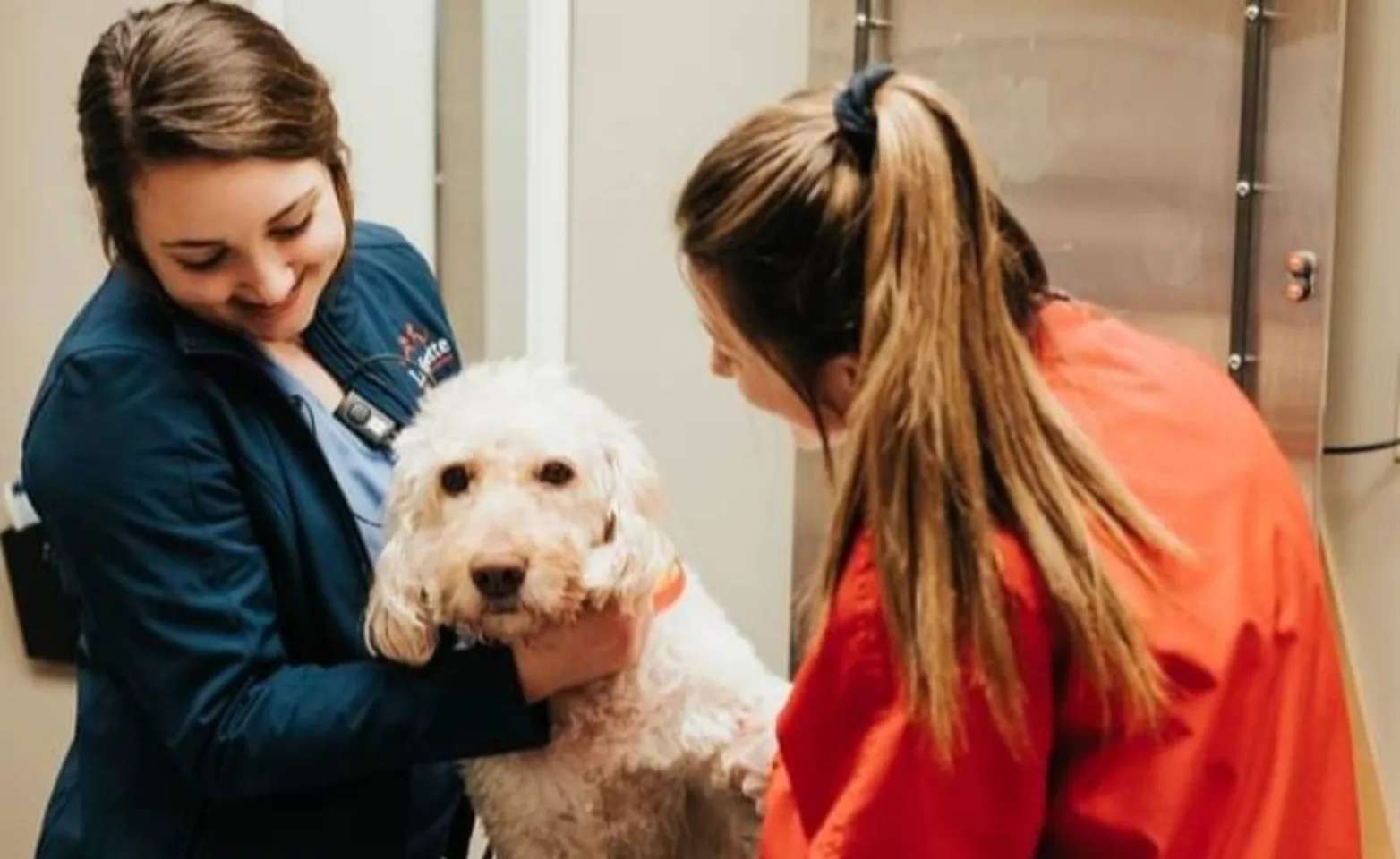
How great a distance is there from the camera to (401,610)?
1391 mm

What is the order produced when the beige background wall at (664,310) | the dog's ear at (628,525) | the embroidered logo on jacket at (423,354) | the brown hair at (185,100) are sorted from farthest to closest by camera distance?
the beige background wall at (664,310)
the embroidered logo on jacket at (423,354)
the dog's ear at (628,525)
the brown hair at (185,100)

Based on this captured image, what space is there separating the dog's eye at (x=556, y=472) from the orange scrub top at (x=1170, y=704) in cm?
43

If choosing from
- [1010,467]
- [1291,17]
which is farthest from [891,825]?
[1291,17]

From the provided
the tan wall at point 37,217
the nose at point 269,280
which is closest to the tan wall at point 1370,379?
the nose at point 269,280

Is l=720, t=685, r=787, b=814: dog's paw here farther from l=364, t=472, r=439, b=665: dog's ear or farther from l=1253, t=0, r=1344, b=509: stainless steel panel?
l=1253, t=0, r=1344, b=509: stainless steel panel

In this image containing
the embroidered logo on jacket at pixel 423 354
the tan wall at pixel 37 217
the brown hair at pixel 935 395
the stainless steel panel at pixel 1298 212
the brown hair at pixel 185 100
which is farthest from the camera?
the tan wall at pixel 37 217

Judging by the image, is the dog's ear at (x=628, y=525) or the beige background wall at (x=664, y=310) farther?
the beige background wall at (x=664, y=310)

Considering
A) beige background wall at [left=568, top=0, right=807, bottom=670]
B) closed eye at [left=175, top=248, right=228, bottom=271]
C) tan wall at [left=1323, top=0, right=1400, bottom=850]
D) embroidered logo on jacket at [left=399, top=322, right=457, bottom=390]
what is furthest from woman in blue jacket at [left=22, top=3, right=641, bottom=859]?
tan wall at [left=1323, top=0, right=1400, bottom=850]

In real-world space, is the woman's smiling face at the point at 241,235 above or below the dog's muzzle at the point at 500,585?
above

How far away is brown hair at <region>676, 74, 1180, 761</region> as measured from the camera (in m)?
0.98

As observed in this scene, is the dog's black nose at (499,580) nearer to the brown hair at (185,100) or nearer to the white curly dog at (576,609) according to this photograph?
the white curly dog at (576,609)

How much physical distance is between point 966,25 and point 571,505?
104 cm

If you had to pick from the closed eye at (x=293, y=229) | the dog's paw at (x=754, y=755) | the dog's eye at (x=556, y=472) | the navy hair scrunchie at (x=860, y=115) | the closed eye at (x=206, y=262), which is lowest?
the dog's paw at (x=754, y=755)

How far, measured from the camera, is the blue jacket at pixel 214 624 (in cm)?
136
